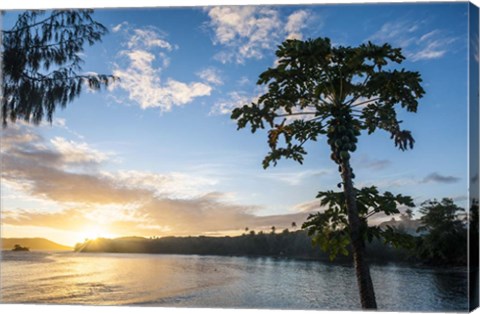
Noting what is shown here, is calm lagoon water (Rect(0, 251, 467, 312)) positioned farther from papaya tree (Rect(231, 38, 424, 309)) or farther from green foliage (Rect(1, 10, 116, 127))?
green foliage (Rect(1, 10, 116, 127))

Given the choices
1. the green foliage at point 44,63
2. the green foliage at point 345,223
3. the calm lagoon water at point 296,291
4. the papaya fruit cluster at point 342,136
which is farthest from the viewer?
the green foliage at point 44,63

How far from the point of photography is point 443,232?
23.7 feet

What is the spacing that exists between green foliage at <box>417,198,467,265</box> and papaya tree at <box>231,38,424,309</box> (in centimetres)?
125

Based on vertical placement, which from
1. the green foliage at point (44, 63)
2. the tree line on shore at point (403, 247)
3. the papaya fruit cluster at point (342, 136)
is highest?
the green foliage at point (44, 63)

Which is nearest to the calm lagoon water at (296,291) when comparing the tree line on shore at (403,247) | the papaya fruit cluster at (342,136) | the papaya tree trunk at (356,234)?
the tree line on shore at (403,247)

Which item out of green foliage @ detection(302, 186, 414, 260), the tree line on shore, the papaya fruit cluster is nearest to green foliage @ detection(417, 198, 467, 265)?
the tree line on shore

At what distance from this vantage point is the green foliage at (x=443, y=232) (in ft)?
19.6

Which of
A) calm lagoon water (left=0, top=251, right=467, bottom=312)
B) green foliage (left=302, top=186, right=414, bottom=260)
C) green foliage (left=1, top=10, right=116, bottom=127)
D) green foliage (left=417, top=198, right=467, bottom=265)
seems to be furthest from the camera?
green foliage (left=1, top=10, right=116, bottom=127)

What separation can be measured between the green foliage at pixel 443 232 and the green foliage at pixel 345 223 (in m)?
1.04

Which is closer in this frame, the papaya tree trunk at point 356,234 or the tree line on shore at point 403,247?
the papaya tree trunk at point 356,234

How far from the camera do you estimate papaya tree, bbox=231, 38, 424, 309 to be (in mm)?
4969

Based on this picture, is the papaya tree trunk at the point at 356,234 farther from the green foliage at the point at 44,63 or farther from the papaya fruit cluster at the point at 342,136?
the green foliage at the point at 44,63

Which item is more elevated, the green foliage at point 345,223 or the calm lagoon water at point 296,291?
the green foliage at point 345,223

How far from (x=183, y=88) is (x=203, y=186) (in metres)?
1.49
